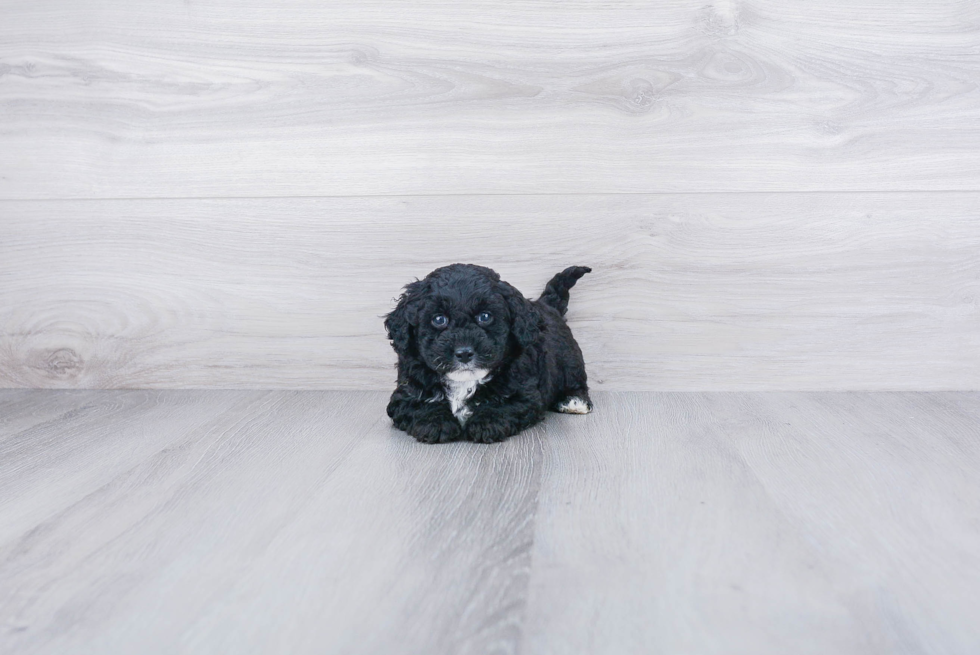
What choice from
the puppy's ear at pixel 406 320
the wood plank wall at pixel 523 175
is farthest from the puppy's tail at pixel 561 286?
the puppy's ear at pixel 406 320

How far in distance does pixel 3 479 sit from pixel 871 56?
81.7 inches

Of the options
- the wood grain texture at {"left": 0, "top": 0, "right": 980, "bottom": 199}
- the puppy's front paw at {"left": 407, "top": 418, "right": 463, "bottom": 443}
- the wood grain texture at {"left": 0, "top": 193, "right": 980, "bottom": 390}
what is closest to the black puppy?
the puppy's front paw at {"left": 407, "top": 418, "right": 463, "bottom": 443}

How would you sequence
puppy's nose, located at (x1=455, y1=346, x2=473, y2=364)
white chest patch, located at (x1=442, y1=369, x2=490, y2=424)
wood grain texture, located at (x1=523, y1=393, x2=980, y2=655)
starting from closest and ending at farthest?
wood grain texture, located at (x1=523, y1=393, x2=980, y2=655) → puppy's nose, located at (x1=455, y1=346, x2=473, y2=364) → white chest patch, located at (x1=442, y1=369, x2=490, y2=424)

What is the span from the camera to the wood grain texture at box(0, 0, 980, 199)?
1.78 meters

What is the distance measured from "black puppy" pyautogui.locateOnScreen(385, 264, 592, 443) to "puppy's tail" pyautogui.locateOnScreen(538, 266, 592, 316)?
0.59ft

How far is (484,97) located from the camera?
183 centimetres

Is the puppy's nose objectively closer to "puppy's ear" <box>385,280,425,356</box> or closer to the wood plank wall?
"puppy's ear" <box>385,280,425,356</box>

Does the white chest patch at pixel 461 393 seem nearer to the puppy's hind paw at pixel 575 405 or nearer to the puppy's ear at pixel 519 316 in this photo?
the puppy's ear at pixel 519 316

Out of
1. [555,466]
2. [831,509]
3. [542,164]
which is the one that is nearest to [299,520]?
[555,466]

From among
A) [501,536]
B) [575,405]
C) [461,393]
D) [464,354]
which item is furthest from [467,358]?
[501,536]

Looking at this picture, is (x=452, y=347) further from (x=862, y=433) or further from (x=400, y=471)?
(x=862, y=433)

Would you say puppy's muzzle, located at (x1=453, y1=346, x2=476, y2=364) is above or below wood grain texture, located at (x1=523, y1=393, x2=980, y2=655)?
above

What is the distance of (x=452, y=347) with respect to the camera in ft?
4.64

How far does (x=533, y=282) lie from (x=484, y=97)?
1.59 feet
